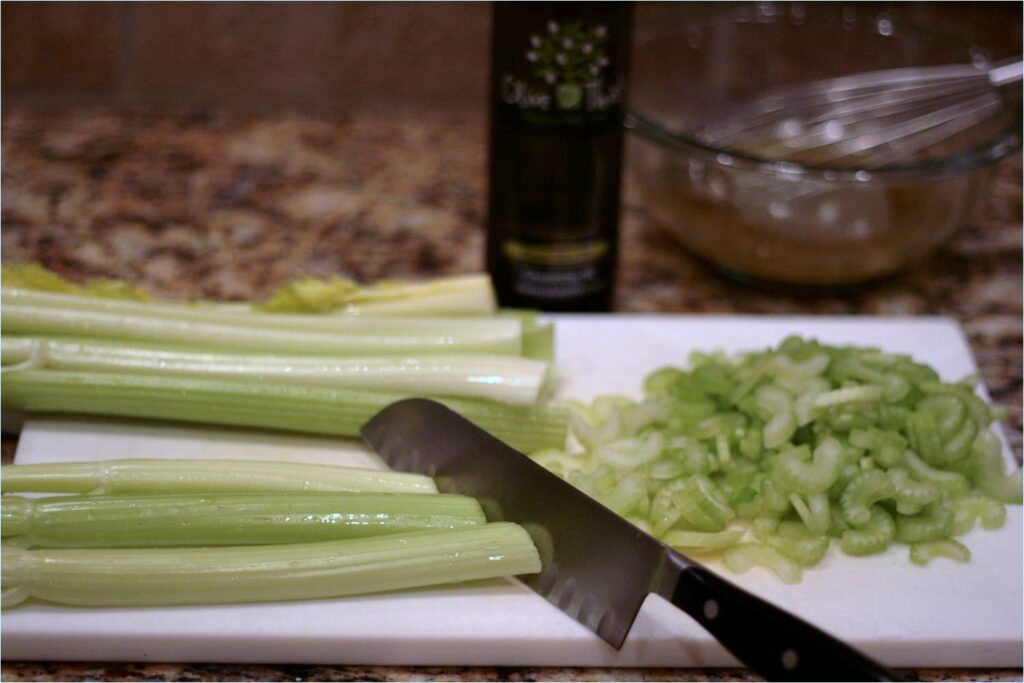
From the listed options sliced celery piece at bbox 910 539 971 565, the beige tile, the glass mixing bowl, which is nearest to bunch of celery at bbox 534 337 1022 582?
sliced celery piece at bbox 910 539 971 565

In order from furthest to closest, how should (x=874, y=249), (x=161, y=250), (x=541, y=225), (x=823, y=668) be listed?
(x=161, y=250), (x=874, y=249), (x=541, y=225), (x=823, y=668)

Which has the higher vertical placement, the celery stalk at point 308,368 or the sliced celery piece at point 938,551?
the celery stalk at point 308,368

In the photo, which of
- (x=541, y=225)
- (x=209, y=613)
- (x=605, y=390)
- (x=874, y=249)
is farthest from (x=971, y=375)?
(x=209, y=613)

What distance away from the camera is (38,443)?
156cm

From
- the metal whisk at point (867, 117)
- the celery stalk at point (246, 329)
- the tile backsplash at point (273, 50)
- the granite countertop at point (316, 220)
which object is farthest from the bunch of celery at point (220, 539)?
the tile backsplash at point (273, 50)

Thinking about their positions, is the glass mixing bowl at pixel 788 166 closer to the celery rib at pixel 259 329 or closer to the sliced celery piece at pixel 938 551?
the celery rib at pixel 259 329

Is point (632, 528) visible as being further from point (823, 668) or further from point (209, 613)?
point (209, 613)

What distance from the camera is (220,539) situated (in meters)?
1.35

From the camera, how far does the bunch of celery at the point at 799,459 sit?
142 cm

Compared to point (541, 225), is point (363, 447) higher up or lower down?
lower down

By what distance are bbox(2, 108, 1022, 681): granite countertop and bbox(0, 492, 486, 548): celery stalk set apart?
811mm

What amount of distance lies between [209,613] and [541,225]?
2.88 ft

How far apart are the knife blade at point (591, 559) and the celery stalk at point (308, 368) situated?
9 centimetres

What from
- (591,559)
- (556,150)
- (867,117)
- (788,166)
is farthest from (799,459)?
(867,117)
